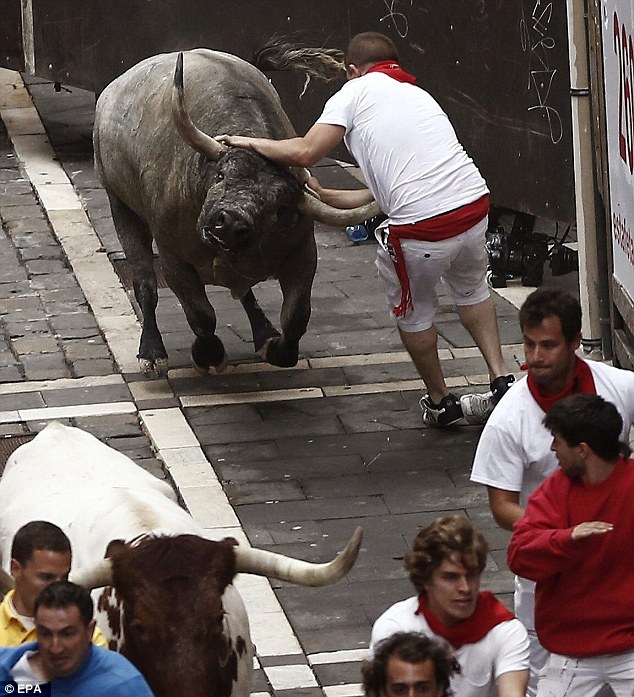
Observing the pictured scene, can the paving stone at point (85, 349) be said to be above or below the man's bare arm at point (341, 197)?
below

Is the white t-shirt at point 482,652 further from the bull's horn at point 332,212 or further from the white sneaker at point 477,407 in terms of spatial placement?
the bull's horn at point 332,212

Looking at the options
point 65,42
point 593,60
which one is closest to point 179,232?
point 593,60

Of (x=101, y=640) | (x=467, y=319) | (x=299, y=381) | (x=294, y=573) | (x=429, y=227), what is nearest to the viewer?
(x=101, y=640)

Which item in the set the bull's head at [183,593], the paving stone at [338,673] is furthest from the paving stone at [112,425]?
the bull's head at [183,593]

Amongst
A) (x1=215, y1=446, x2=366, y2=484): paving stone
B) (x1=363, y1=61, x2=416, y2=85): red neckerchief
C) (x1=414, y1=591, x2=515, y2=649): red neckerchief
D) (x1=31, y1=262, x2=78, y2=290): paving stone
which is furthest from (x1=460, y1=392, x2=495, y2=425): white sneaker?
(x1=414, y1=591, x2=515, y2=649): red neckerchief

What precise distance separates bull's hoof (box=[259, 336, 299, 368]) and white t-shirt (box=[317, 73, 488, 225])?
5.60 feet

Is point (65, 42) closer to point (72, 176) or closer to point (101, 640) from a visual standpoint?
point (72, 176)

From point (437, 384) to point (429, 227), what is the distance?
1006mm

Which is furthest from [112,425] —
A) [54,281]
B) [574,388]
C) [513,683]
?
[513,683]

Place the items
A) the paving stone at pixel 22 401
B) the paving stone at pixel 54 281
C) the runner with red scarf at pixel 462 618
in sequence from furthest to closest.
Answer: the paving stone at pixel 54 281
the paving stone at pixel 22 401
the runner with red scarf at pixel 462 618

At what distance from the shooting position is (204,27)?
53.2 feet

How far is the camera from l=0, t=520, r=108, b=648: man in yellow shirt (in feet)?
18.1

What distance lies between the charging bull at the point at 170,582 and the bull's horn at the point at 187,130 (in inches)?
140

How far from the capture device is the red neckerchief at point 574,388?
6129mm
